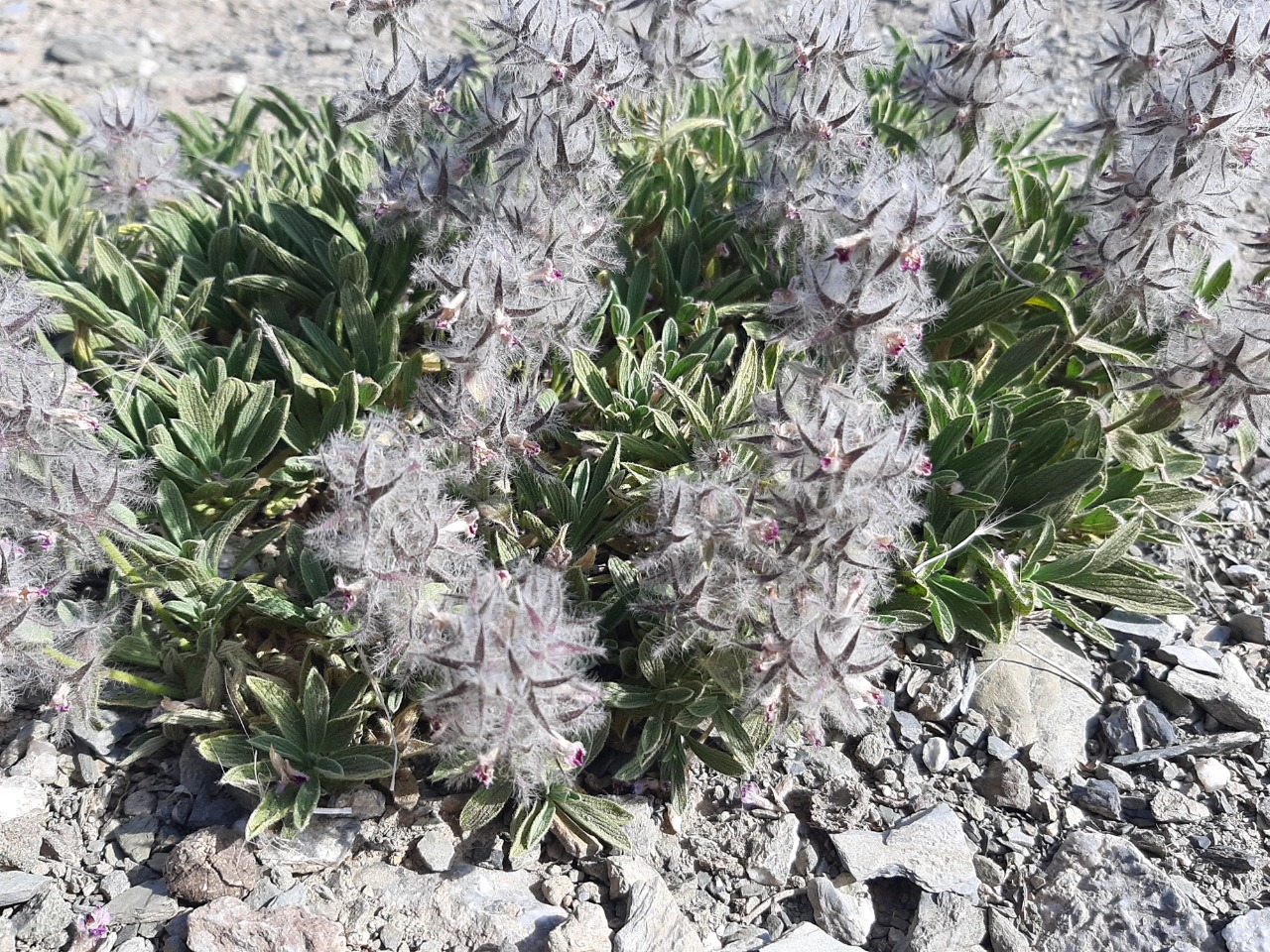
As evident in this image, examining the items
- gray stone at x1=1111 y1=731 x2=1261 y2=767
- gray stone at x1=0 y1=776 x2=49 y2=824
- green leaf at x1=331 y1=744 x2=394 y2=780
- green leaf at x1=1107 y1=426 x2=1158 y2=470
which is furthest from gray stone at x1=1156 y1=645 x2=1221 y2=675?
gray stone at x1=0 y1=776 x2=49 y2=824

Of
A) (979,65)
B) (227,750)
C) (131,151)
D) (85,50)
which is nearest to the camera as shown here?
(227,750)

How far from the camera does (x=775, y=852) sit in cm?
368

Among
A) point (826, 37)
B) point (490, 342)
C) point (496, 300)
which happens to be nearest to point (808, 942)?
point (490, 342)

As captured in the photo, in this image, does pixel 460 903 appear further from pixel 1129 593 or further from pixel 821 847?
pixel 1129 593

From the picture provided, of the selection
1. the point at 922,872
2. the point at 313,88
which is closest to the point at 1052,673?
the point at 922,872

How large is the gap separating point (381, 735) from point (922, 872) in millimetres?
1981

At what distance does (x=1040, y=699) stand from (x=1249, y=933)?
3.43 ft

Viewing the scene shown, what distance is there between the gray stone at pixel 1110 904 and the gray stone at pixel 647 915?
1.18 meters

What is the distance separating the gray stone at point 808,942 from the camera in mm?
3342

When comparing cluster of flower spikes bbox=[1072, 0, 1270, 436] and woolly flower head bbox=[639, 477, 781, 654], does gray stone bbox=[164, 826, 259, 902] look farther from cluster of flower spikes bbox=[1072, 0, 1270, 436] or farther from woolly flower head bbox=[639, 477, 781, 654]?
cluster of flower spikes bbox=[1072, 0, 1270, 436]

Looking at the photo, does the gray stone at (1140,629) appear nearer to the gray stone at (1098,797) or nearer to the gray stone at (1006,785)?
the gray stone at (1098,797)

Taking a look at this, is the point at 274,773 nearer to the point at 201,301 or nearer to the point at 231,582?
the point at 231,582

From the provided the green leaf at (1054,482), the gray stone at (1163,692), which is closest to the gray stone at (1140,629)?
the gray stone at (1163,692)

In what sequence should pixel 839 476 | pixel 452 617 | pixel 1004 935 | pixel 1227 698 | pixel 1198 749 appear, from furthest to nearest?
pixel 1227 698
pixel 1198 749
pixel 1004 935
pixel 839 476
pixel 452 617
